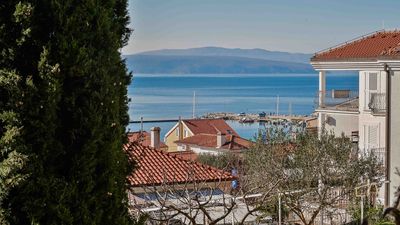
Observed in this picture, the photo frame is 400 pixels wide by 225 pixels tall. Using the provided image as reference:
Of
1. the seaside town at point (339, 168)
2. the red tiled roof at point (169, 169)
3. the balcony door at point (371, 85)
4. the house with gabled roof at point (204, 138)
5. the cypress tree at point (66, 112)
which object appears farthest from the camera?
the house with gabled roof at point (204, 138)

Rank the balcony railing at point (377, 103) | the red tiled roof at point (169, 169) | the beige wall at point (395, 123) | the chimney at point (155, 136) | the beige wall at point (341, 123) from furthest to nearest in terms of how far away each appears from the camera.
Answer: the chimney at point (155, 136) < the beige wall at point (341, 123) < the balcony railing at point (377, 103) < the beige wall at point (395, 123) < the red tiled roof at point (169, 169)

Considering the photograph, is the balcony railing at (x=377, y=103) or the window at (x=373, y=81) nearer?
the balcony railing at (x=377, y=103)

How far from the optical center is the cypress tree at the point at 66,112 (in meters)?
3.61

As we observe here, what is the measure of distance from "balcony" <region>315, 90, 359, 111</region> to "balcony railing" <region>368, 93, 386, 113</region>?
1774 mm

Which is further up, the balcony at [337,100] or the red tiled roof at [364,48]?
the red tiled roof at [364,48]

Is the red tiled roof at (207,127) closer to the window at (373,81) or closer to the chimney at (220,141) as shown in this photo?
the chimney at (220,141)

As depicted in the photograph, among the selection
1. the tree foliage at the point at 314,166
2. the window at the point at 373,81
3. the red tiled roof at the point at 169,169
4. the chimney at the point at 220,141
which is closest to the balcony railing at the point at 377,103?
the window at the point at 373,81

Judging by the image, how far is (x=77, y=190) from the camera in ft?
12.4

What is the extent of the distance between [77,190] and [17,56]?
34.6 inches

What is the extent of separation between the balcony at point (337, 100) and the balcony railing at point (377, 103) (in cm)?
177

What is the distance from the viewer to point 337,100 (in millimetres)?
22922

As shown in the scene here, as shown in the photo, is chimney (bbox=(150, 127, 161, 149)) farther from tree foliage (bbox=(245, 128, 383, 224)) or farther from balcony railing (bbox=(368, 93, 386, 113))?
tree foliage (bbox=(245, 128, 383, 224))

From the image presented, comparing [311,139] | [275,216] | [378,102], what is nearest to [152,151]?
[311,139]

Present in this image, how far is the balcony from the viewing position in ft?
73.0
